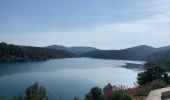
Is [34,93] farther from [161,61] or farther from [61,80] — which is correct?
[161,61]

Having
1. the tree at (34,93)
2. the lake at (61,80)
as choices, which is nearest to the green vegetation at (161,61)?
the lake at (61,80)

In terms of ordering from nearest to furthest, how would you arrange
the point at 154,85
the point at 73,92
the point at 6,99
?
the point at 154,85, the point at 6,99, the point at 73,92

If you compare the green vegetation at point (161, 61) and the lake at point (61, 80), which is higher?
the green vegetation at point (161, 61)

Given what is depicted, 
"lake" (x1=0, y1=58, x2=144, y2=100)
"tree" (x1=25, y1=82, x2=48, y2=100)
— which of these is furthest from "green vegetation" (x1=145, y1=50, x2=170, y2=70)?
"tree" (x1=25, y1=82, x2=48, y2=100)

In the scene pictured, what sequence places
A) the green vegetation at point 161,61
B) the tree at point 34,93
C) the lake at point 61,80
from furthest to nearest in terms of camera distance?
the green vegetation at point 161,61 < the lake at point 61,80 < the tree at point 34,93

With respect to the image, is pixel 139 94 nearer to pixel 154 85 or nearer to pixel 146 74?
pixel 154 85

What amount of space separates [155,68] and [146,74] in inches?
65.3

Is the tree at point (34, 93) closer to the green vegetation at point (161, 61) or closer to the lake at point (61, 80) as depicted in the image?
the lake at point (61, 80)

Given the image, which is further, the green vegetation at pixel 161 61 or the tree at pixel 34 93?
the green vegetation at pixel 161 61

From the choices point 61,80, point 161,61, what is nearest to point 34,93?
point 61,80

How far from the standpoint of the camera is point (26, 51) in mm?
164000

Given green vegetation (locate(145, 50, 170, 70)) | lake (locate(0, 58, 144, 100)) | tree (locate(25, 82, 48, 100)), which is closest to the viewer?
tree (locate(25, 82, 48, 100))

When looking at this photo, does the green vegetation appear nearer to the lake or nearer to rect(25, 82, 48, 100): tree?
the lake

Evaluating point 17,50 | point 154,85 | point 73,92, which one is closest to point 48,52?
point 17,50
